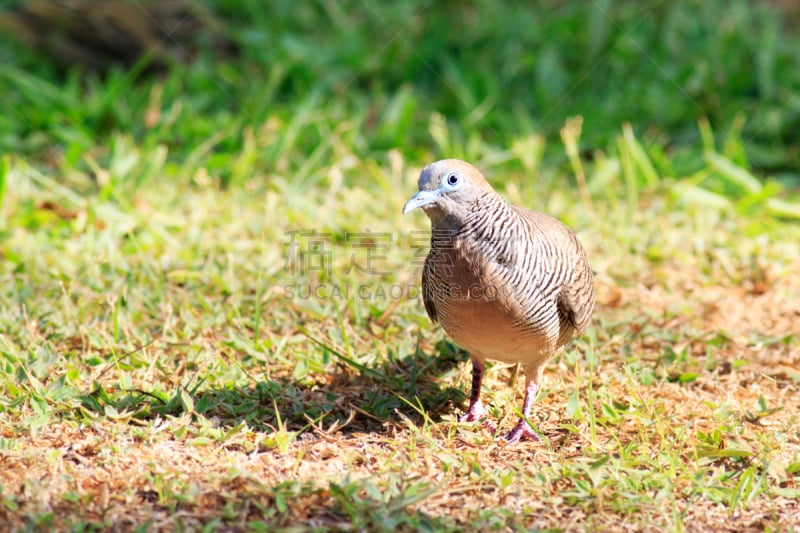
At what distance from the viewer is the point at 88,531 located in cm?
309

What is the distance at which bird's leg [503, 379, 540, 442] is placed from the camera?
404cm

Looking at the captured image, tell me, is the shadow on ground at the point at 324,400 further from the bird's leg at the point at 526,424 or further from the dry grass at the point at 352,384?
the bird's leg at the point at 526,424

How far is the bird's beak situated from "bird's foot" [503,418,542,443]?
3.58 ft

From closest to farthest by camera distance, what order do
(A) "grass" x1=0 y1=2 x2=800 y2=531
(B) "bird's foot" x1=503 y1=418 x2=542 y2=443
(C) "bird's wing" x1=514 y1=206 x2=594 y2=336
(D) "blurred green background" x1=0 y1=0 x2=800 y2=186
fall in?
(A) "grass" x1=0 y1=2 x2=800 y2=531 → (C) "bird's wing" x1=514 y1=206 x2=594 y2=336 → (B) "bird's foot" x1=503 y1=418 x2=542 y2=443 → (D) "blurred green background" x1=0 y1=0 x2=800 y2=186

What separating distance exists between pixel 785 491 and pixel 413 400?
5.34ft

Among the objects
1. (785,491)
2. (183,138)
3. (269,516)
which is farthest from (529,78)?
(269,516)

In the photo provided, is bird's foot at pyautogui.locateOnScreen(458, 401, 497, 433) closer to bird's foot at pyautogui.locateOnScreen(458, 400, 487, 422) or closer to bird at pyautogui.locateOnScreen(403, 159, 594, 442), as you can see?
bird's foot at pyautogui.locateOnScreen(458, 400, 487, 422)

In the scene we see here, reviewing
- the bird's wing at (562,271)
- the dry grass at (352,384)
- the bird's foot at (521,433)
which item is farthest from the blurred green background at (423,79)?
the bird's foot at (521,433)

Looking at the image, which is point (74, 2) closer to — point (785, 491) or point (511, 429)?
point (511, 429)

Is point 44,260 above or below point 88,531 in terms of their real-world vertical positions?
above

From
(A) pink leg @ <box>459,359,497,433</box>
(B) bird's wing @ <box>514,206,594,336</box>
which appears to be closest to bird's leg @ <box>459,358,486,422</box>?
(A) pink leg @ <box>459,359,497,433</box>

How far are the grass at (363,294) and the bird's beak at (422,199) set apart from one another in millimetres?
950

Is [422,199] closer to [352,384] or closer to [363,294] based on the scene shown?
[352,384]

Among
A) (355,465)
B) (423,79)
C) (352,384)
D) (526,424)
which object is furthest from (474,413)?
(423,79)
